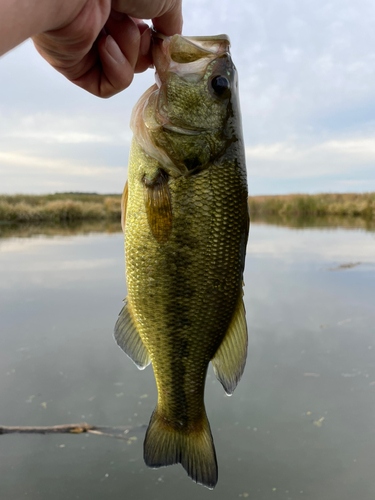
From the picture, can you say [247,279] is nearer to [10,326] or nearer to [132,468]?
[10,326]

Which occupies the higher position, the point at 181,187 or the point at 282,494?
the point at 181,187

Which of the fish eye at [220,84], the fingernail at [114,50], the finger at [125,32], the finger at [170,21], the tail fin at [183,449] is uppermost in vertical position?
the finger at [170,21]

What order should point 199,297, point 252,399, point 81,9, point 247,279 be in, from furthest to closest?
point 247,279
point 252,399
point 199,297
point 81,9

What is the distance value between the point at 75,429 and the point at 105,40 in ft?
13.5

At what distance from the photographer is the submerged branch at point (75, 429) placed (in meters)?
4.16

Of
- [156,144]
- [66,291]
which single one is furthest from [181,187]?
[66,291]

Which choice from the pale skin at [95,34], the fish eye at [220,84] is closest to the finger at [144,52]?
the pale skin at [95,34]

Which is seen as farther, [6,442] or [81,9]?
[6,442]

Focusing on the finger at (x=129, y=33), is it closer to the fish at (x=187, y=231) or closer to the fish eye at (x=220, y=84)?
the fish at (x=187, y=231)

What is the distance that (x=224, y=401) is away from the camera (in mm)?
5039

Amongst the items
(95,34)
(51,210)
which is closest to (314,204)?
(51,210)

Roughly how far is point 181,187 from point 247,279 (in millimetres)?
10077

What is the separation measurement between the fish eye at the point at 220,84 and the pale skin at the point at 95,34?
0.46 meters

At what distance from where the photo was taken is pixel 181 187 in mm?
1540
